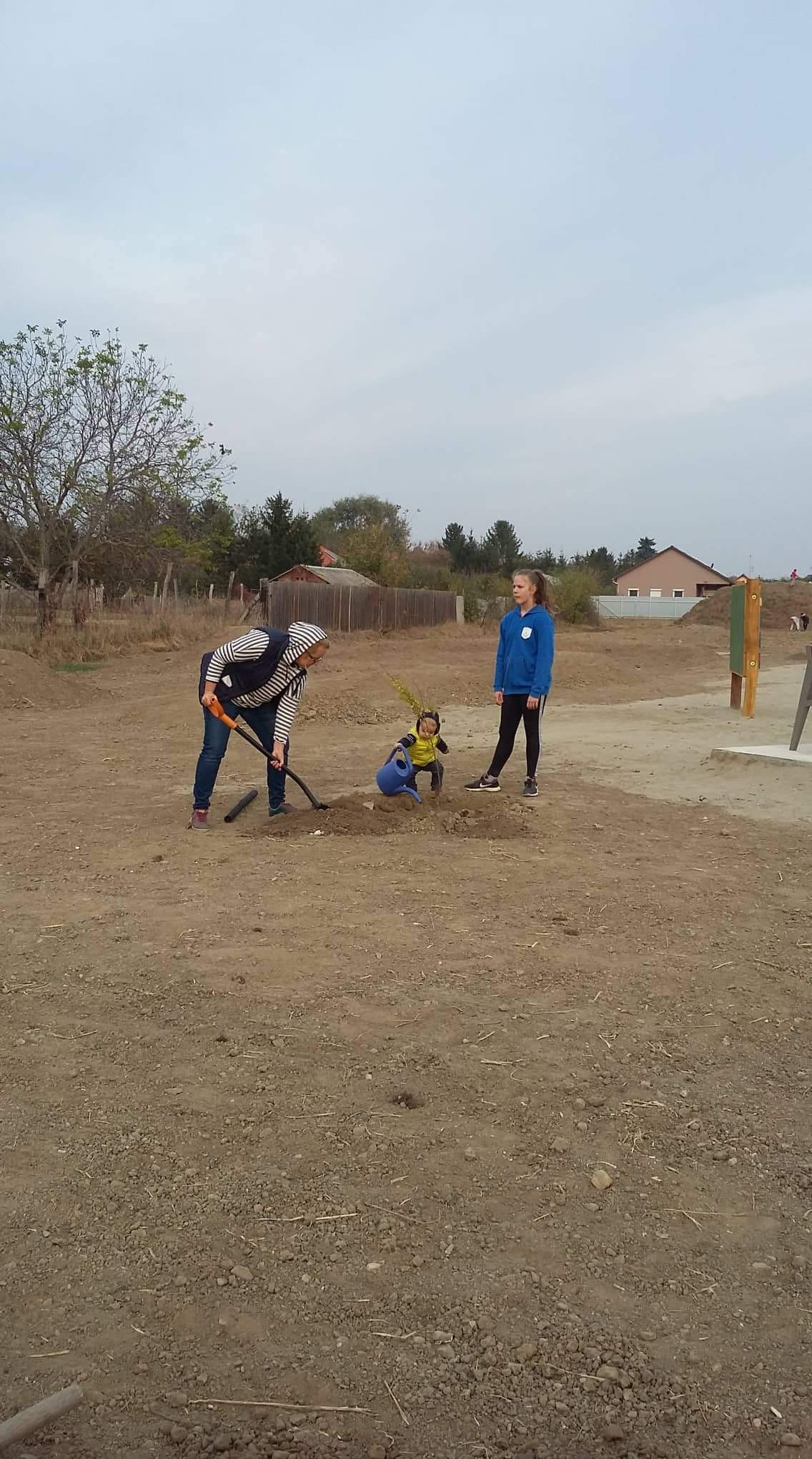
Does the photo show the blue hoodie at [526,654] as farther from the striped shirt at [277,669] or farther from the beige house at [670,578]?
the beige house at [670,578]

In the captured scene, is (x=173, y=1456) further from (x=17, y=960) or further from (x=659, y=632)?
(x=659, y=632)

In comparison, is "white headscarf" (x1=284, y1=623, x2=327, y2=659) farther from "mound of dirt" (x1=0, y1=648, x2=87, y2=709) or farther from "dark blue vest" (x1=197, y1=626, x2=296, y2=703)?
"mound of dirt" (x1=0, y1=648, x2=87, y2=709)

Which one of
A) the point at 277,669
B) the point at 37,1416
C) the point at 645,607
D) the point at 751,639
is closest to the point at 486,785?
the point at 277,669

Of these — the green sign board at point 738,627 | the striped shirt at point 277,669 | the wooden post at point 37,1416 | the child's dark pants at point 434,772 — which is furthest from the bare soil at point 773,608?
the wooden post at point 37,1416

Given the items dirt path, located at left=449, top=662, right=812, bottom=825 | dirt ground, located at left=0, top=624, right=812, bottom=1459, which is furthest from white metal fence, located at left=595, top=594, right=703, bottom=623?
dirt ground, located at left=0, top=624, right=812, bottom=1459

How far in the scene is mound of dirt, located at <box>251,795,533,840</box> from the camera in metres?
6.55

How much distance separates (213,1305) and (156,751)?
353 inches

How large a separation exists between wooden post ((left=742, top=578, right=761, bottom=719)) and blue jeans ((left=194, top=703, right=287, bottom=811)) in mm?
6757

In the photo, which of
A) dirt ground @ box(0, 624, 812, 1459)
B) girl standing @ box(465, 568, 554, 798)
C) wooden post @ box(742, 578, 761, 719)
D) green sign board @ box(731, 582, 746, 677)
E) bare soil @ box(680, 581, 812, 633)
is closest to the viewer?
dirt ground @ box(0, 624, 812, 1459)

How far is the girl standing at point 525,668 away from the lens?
7.50 metres

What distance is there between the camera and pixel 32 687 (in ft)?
55.1

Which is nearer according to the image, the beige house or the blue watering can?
the blue watering can

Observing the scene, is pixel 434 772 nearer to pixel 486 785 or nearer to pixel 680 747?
pixel 486 785

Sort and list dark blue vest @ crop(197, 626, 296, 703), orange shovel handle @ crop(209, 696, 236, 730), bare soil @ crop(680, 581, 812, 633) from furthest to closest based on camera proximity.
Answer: bare soil @ crop(680, 581, 812, 633), dark blue vest @ crop(197, 626, 296, 703), orange shovel handle @ crop(209, 696, 236, 730)
